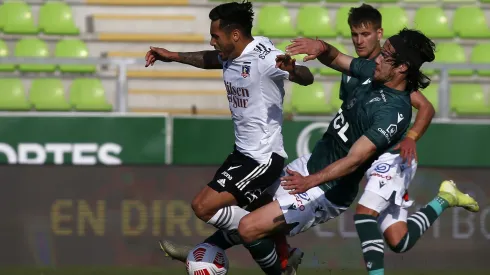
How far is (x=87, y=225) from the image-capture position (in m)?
9.89

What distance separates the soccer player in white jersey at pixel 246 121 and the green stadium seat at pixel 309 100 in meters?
6.36

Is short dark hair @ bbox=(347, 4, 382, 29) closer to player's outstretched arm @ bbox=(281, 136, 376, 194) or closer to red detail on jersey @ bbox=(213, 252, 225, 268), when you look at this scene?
player's outstretched arm @ bbox=(281, 136, 376, 194)

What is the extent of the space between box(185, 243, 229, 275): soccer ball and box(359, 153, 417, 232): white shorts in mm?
1271

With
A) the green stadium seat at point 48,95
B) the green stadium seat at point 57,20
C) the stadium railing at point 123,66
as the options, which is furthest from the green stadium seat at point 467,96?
the green stadium seat at point 57,20

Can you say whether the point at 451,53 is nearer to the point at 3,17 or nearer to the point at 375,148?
the point at 3,17

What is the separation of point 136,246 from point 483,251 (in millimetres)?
3461

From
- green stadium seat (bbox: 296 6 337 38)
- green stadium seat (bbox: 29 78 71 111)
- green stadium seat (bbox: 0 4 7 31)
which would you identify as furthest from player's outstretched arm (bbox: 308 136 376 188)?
green stadium seat (bbox: 0 4 7 31)

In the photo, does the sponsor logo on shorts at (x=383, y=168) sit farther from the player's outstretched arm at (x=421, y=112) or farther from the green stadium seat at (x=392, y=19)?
the green stadium seat at (x=392, y=19)

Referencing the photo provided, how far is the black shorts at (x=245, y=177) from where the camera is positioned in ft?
25.0

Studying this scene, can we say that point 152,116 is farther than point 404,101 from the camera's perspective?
Yes

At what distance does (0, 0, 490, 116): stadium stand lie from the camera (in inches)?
563

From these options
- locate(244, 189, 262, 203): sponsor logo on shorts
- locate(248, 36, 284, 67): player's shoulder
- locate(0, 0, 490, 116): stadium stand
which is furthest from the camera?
locate(0, 0, 490, 116): stadium stand

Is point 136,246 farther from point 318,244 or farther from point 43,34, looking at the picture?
point 43,34

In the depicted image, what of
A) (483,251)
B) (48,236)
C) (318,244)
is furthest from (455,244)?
(48,236)
